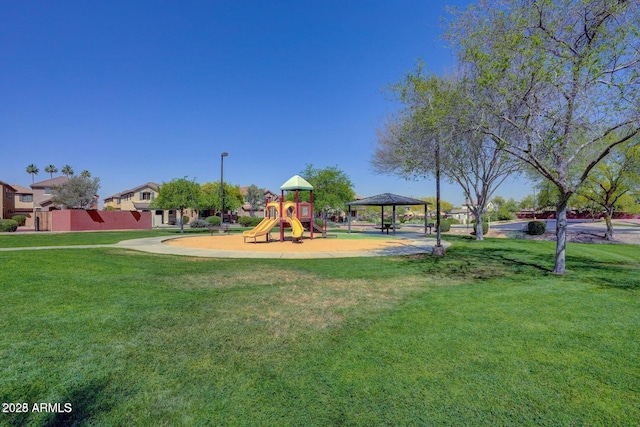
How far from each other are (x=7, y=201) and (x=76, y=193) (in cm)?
803

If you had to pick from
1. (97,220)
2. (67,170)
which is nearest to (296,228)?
(97,220)

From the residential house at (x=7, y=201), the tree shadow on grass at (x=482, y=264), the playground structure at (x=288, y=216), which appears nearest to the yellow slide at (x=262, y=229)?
the playground structure at (x=288, y=216)

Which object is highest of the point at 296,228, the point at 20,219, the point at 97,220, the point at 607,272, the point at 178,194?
the point at 178,194

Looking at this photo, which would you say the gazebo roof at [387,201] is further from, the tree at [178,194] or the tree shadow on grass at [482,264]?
the tree at [178,194]

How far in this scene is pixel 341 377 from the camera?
345cm

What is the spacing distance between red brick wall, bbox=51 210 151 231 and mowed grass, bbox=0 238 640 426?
28308 mm

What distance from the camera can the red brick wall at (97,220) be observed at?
30688mm

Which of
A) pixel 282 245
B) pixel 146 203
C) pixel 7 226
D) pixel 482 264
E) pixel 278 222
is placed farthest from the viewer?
pixel 146 203

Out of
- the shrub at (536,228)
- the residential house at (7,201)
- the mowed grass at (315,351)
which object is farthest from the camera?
the residential house at (7,201)

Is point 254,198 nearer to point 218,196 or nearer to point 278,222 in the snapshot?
point 218,196

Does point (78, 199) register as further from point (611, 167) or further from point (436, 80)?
point (611, 167)

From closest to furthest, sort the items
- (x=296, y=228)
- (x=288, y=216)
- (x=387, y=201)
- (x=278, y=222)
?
1. (x=296, y=228)
2. (x=278, y=222)
3. (x=288, y=216)
4. (x=387, y=201)

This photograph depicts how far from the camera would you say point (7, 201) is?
140 feet

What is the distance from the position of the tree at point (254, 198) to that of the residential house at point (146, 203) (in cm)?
1670
